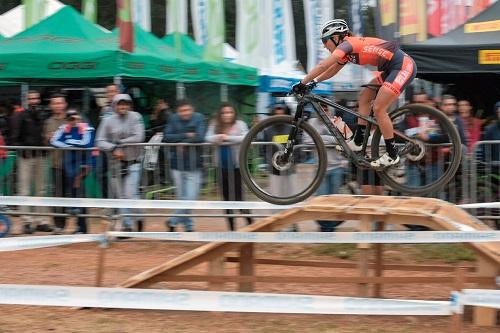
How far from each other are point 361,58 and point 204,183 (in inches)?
131

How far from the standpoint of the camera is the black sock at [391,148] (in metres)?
6.38

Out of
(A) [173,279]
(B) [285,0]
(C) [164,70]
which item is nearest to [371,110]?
(A) [173,279]

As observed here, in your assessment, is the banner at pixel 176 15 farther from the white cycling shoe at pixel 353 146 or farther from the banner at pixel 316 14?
the white cycling shoe at pixel 353 146

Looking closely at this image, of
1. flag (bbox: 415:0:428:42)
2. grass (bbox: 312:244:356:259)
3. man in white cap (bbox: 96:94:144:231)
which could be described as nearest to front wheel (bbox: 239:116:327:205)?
grass (bbox: 312:244:356:259)

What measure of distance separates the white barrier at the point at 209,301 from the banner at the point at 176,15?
10935 millimetres

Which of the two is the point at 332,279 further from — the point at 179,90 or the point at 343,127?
the point at 179,90

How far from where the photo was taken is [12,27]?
1862 centimetres

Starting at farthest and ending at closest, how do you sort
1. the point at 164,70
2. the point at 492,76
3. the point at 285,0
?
the point at 285,0 < the point at 164,70 < the point at 492,76

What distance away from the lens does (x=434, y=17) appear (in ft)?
A: 40.3

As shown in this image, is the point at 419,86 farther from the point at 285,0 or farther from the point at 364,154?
the point at 364,154

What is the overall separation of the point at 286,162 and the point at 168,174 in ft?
8.93

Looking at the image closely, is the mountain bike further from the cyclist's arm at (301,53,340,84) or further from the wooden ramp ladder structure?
the cyclist's arm at (301,53,340,84)

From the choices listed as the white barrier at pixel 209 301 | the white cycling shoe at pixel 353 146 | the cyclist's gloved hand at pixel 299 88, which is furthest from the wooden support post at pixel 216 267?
the cyclist's gloved hand at pixel 299 88

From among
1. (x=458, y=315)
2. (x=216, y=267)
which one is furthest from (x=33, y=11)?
(x=458, y=315)
